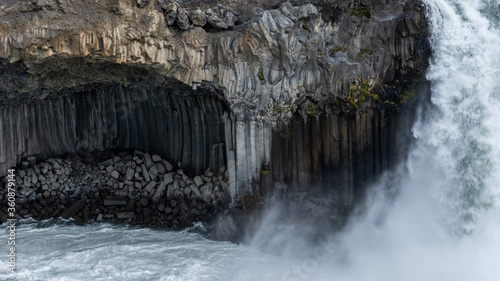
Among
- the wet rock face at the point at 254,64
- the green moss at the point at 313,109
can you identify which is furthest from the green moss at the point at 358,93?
the green moss at the point at 313,109

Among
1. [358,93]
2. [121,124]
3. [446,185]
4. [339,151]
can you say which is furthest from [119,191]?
[446,185]

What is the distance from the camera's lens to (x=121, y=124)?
16656 millimetres

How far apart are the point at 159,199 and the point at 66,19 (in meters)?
6.27

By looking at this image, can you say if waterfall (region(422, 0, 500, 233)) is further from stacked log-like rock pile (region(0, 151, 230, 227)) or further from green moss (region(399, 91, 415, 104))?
stacked log-like rock pile (region(0, 151, 230, 227))

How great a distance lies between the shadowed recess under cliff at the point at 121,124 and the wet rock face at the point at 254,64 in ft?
1.03

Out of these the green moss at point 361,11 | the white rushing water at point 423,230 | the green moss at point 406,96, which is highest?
the green moss at point 361,11

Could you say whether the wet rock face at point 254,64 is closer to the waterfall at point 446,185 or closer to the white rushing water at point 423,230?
the waterfall at point 446,185

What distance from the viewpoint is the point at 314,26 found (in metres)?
13.7

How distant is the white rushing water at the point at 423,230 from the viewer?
12.5m

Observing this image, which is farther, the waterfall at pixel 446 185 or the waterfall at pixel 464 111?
the waterfall at pixel 464 111

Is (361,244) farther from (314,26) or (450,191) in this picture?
(314,26)

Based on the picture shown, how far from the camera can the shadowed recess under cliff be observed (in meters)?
15.2

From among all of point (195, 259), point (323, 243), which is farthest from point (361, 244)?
point (195, 259)

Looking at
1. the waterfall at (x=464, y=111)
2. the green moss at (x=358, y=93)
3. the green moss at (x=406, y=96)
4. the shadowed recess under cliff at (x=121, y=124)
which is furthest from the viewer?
the shadowed recess under cliff at (x=121, y=124)
